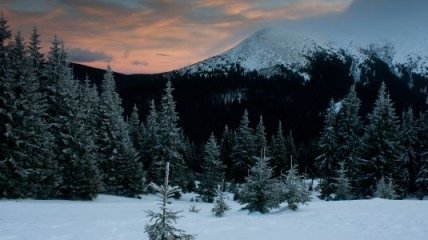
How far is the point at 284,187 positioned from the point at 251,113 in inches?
6093

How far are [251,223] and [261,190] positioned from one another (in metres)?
3.38

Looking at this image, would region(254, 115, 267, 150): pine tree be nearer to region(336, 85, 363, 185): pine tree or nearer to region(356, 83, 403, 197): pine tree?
region(336, 85, 363, 185): pine tree

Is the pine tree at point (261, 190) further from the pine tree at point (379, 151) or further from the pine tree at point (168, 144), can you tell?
the pine tree at point (168, 144)

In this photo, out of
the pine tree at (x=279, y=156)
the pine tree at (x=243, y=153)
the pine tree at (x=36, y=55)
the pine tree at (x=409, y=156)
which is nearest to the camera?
the pine tree at (x=36, y=55)

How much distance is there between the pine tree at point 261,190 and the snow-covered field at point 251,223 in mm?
589

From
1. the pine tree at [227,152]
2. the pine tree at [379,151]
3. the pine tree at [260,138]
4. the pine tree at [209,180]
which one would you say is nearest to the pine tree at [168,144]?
the pine tree at [209,180]

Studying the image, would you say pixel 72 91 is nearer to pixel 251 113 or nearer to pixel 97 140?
pixel 97 140

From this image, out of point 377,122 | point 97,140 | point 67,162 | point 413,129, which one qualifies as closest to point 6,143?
point 67,162

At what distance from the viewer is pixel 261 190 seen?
2188 cm

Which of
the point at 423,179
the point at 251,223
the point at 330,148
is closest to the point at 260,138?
the point at 330,148

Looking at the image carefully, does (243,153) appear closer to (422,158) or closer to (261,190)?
(422,158)

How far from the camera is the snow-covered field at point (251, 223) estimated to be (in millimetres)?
15523

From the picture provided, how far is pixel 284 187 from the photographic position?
2262 cm

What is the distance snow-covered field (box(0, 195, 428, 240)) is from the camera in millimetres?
15523
